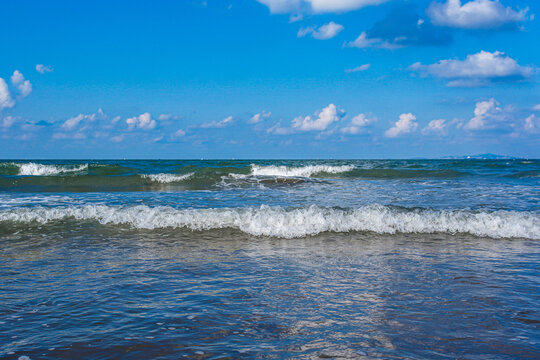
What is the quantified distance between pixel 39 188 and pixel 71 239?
1290 cm

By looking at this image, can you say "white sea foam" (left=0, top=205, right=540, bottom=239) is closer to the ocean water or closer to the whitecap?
the ocean water

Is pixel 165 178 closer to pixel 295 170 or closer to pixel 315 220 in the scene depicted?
pixel 295 170

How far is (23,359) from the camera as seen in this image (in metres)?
2.83

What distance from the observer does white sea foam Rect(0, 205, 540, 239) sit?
866cm

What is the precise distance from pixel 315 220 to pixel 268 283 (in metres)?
4.30

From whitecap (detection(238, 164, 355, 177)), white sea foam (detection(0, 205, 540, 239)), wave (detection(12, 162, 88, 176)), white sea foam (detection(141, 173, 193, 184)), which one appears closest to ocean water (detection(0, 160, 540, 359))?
white sea foam (detection(0, 205, 540, 239))

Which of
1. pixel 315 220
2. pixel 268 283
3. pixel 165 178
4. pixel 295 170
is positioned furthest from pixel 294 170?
pixel 268 283

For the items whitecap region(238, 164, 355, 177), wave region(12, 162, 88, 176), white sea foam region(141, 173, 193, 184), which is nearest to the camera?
white sea foam region(141, 173, 193, 184)

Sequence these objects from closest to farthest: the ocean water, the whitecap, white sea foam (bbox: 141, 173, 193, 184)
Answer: the ocean water → white sea foam (bbox: 141, 173, 193, 184) → the whitecap

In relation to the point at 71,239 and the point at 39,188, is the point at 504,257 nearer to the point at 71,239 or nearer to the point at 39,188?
the point at 71,239

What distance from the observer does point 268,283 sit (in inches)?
187

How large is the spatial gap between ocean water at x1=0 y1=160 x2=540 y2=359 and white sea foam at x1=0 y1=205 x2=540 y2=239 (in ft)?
0.13

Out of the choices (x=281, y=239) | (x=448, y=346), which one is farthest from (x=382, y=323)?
(x=281, y=239)

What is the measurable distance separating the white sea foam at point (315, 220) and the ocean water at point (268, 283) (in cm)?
4
